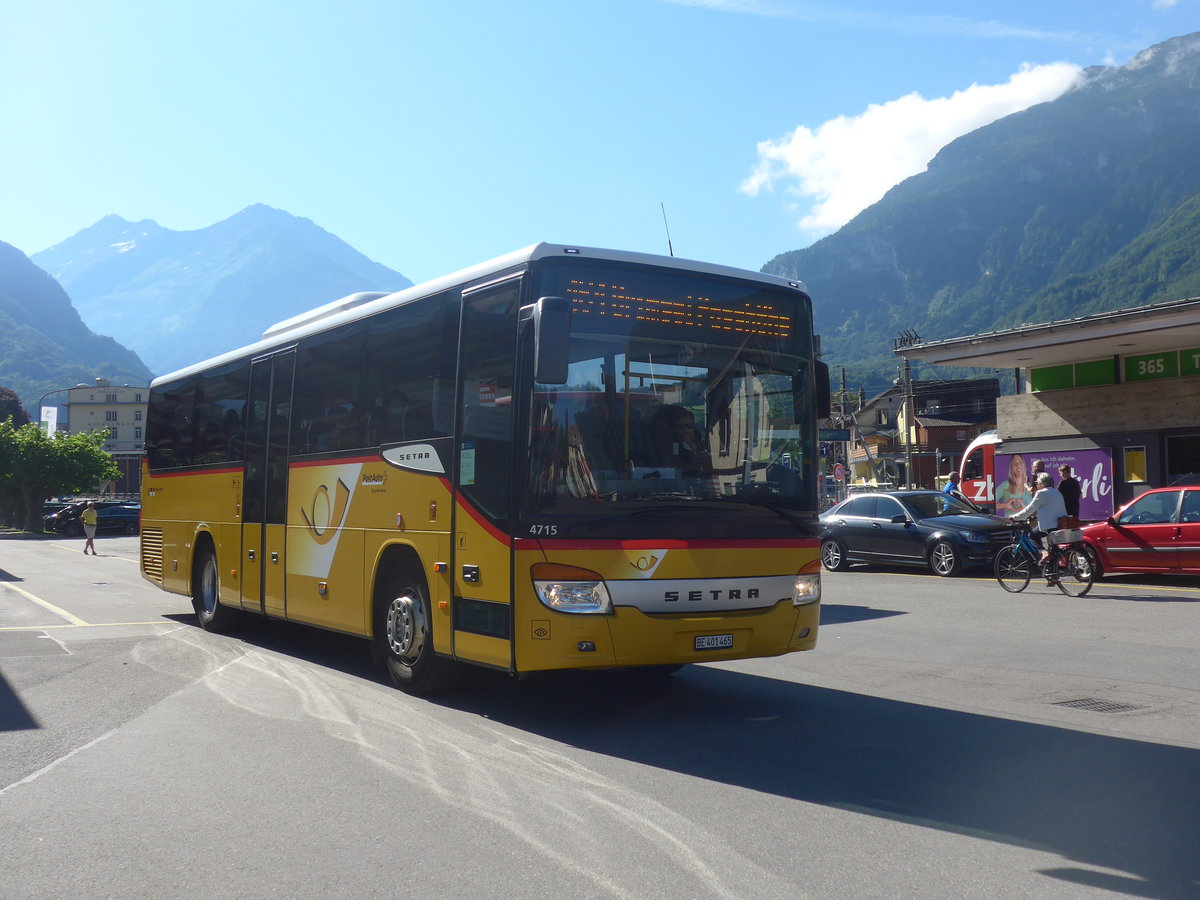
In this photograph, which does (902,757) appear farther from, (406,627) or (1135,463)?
(1135,463)

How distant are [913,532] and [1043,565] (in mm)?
3919

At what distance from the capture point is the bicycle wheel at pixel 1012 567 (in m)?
17.2

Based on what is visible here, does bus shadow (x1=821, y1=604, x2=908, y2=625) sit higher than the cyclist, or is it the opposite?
the cyclist

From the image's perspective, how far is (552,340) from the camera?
21.7 feet

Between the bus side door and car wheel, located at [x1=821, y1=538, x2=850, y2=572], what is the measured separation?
15.3m

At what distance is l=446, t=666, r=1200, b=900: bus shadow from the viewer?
15.9 feet

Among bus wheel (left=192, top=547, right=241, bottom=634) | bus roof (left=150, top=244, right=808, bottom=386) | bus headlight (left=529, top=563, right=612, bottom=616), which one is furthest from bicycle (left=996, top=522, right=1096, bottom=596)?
bus headlight (left=529, top=563, right=612, bottom=616)

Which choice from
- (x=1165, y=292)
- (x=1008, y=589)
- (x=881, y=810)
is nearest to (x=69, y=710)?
(x=881, y=810)

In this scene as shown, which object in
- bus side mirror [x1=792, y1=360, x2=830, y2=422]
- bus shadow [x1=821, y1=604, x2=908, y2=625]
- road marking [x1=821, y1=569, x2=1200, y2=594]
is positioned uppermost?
bus side mirror [x1=792, y1=360, x2=830, y2=422]

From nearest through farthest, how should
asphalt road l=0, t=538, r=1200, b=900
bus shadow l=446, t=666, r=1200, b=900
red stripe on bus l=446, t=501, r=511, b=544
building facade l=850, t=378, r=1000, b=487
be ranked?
asphalt road l=0, t=538, r=1200, b=900, bus shadow l=446, t=666, r=1200, b=900, red stripe on bus l=446, t=501, r=511, b=544, building facade l=850, t=378, r=1000, b=487

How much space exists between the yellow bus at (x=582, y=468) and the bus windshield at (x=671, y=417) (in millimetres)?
14

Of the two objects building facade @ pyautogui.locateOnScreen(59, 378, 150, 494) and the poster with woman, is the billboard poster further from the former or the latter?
building facade @ pyautogui.locateOnScreen(59, 378, 150, 494)

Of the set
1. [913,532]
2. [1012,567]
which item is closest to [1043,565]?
[1012,567]

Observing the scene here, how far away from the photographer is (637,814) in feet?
17.2
